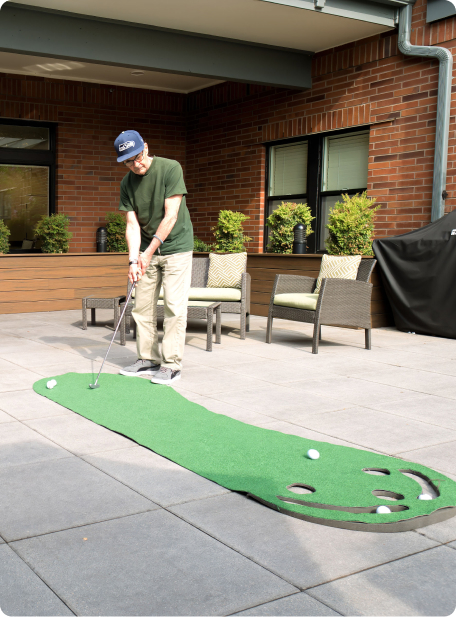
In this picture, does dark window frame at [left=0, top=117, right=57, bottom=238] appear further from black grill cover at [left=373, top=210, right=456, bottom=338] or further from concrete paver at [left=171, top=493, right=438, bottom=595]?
concrete paver at [left=171, top=493, right=438, bottom=595]

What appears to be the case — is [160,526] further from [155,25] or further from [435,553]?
[155,25]

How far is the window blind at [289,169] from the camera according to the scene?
993cm

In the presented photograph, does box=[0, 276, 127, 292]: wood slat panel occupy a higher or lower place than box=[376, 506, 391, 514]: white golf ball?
higher

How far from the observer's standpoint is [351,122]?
891 cm

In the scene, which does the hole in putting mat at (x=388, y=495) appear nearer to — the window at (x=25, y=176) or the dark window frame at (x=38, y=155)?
the window at (x=25, y=176)

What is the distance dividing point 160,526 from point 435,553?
3.06 ft

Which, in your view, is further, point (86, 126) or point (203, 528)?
point (86, 126)

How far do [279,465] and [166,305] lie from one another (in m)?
2.06

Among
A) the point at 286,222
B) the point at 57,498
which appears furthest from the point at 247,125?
the point at 57,498

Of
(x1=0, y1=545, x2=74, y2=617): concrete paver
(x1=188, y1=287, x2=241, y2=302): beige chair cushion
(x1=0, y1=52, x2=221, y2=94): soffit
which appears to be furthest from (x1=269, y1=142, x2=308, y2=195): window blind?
(x1=0, y1=545, x2=74, y2=617): concrete paver

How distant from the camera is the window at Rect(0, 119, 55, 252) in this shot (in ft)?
35.0

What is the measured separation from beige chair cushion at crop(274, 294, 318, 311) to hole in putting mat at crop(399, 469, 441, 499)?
338 cm

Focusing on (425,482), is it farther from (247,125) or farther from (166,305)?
(247,125)

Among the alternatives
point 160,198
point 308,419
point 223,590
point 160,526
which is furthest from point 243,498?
point 160,198
